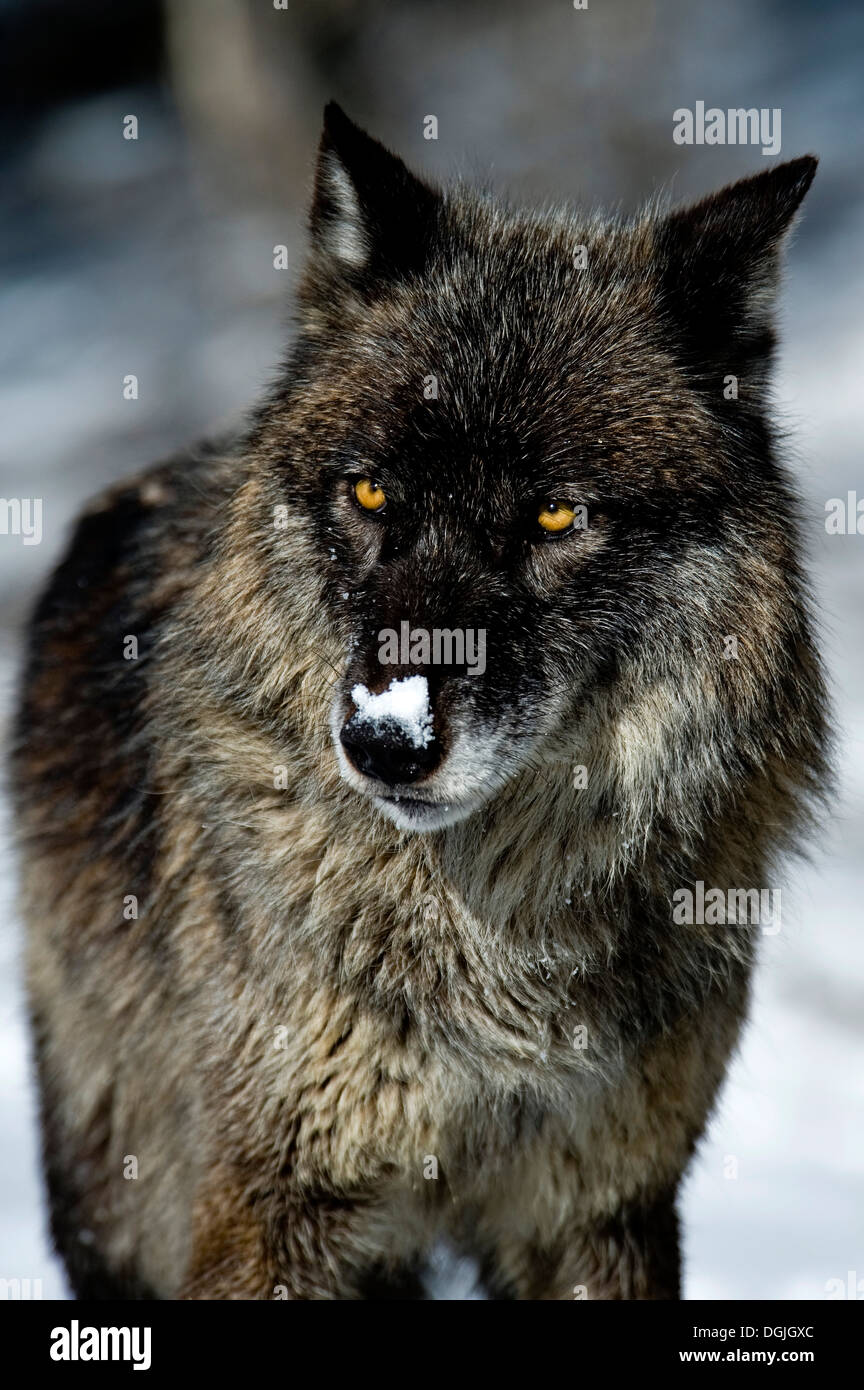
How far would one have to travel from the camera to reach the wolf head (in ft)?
8.48

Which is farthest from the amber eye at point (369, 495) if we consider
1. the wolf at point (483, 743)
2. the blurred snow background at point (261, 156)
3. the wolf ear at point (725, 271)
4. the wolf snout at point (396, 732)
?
the blurred snow background at point (261, 156)

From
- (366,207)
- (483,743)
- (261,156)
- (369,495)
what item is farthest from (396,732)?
(261,156)

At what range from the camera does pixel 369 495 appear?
8.90 feet

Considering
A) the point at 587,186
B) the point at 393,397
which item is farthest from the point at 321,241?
the point at 587,186

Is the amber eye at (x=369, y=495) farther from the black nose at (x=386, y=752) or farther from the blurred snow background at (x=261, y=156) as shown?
the blurred snow background at (x=261, y=156)

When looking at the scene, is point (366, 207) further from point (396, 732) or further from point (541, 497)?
point (396, 732)

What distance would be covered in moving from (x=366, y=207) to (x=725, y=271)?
770 millimetres

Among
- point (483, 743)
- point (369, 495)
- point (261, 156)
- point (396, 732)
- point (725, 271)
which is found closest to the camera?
point (396, 732)

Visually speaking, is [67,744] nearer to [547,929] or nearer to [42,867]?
[42,867]

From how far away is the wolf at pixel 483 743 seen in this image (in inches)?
105

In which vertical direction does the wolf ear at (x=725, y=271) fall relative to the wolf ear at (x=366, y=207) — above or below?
below

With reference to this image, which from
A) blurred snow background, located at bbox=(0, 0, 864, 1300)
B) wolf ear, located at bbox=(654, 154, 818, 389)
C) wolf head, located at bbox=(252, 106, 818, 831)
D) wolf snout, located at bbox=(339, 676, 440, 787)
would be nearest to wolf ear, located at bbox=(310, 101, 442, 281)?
wolf head, located at bbox=(252, 106, 818, 831)

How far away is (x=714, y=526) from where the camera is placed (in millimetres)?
2773

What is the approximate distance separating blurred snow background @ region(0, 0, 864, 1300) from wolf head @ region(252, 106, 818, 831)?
467cm
